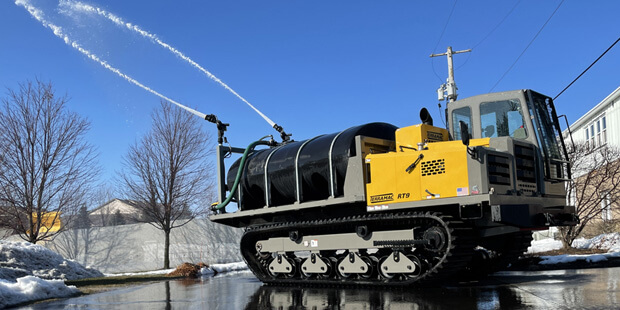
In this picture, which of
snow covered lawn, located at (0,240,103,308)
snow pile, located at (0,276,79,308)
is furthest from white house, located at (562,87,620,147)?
snow pile, located at (0,276,79,308)

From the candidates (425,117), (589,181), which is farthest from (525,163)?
(589,181)

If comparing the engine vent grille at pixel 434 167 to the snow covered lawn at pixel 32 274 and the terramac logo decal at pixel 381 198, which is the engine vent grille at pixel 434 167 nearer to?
the terramac logo decal at pixel 381 198

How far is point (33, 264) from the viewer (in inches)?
588

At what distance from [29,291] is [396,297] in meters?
6.99

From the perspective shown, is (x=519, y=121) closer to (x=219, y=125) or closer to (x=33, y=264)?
(x=219, y=125)

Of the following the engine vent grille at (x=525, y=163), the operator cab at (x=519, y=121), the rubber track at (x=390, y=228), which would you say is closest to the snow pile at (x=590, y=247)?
the operator cab at (x=519, y=121)

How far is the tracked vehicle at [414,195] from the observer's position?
29.8 feet

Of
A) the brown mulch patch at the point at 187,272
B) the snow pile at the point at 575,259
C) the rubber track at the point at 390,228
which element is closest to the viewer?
the rubber track at the point at 390,228

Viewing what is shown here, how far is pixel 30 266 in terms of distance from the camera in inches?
578

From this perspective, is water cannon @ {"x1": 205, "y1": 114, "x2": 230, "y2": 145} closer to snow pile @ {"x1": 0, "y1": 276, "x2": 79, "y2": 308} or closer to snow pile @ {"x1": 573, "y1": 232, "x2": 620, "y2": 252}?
snow pile @ {"x1": 0, "y1": 276, "x2": 79, "y2": 308}

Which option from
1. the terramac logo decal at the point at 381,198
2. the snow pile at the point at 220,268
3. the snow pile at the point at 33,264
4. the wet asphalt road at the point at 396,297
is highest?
the terramac logo decal at the point at 381,198

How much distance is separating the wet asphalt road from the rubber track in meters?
A: 0.31

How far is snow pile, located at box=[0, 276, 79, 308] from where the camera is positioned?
9706 mm

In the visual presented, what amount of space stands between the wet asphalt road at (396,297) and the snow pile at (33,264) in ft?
11.5
